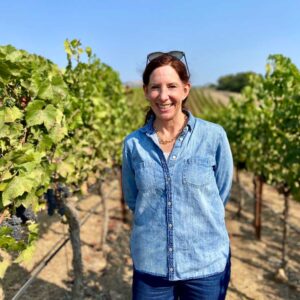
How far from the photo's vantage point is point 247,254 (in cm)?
666

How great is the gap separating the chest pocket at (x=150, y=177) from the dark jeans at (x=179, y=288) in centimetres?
52

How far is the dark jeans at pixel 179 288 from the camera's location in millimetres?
2176

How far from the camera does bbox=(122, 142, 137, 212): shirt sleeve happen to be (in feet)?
7.68

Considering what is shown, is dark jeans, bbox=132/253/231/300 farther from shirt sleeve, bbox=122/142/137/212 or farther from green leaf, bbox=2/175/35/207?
green leaf, bbox=2/175/35/207

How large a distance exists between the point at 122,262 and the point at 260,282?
214 cm

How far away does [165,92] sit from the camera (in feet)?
6.96

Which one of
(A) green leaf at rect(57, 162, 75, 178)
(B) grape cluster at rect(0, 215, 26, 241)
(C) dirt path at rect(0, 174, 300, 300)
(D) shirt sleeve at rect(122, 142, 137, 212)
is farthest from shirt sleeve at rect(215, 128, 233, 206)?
(C) dirt path at rect(0, 174, 300, 300)

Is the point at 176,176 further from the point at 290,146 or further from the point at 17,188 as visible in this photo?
the point at 290,146

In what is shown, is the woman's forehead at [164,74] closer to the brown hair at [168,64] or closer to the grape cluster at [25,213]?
the brown hair at [168,64]

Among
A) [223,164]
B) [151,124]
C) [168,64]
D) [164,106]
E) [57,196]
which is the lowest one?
[57,196]

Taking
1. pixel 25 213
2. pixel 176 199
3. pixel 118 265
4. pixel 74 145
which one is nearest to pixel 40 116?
pixel 25 213

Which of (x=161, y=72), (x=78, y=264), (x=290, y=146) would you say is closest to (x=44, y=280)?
(x=78, y=264)

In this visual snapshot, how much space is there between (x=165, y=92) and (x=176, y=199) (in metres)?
0.60

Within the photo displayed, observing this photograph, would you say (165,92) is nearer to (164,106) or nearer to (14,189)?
(164,106)
